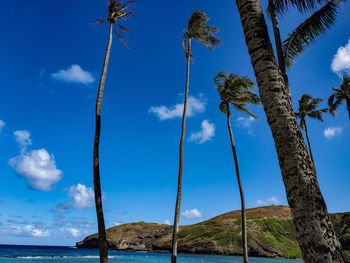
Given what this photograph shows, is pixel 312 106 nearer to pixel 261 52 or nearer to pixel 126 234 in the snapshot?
pixel 261 52

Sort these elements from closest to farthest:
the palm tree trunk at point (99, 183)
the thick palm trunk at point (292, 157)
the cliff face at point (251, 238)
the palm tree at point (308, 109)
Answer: the thick palm trunk at point (292, 157) < the palm tree trunk at point (99, 183) < the palm tree at point (308, 109) < the cliff face at point (251, 238)

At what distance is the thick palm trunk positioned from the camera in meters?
2.63

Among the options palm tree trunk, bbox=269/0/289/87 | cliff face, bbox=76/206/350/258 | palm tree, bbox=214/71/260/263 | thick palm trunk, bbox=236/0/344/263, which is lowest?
cliff face, bbox=76/206/350/258

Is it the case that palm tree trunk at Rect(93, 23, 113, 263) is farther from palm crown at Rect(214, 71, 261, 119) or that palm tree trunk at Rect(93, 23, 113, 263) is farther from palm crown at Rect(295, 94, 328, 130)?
palm crown at Rect(295, 94, 328, 130)

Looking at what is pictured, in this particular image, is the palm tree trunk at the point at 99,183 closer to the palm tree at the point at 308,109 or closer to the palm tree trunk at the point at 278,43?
the palm tree trunk at the point at 278,43

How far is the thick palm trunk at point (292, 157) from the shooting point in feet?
8.63

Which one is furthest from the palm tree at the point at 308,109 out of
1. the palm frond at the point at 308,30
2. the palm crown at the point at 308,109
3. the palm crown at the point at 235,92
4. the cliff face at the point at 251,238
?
the cliff face at the point at 251,238

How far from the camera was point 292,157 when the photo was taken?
3.02m

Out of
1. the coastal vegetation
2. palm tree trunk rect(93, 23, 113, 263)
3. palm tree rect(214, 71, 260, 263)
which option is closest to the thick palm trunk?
the coastal vegetation

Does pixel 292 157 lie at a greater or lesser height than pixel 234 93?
lesser

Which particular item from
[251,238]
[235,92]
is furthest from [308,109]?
[251,238]

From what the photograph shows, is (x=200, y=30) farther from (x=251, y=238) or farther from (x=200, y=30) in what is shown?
(x=251, y=238)

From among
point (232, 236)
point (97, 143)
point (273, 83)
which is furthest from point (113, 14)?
point (232, 236)

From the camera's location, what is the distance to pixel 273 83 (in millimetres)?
3406
